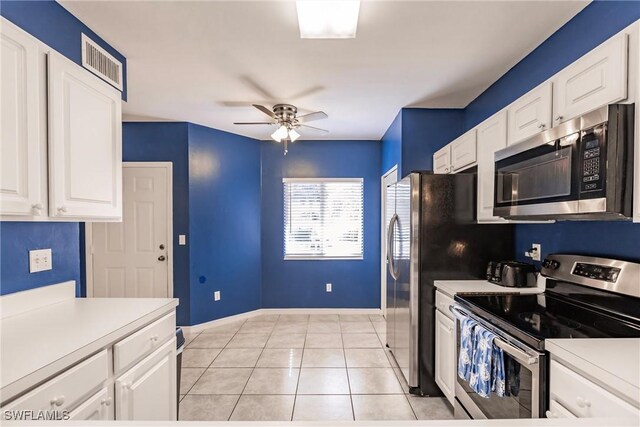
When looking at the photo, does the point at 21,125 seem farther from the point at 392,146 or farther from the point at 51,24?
the point at 392,146

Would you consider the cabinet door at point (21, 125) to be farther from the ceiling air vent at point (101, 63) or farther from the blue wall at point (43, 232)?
the ceiling air vent at point (101, 63)

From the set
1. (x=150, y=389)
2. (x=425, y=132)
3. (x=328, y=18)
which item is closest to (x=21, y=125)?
(x=150, y=389)

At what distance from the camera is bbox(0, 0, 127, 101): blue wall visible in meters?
1.47

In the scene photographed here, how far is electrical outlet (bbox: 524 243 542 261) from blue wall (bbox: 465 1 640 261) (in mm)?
31

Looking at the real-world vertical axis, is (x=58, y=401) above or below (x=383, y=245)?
below

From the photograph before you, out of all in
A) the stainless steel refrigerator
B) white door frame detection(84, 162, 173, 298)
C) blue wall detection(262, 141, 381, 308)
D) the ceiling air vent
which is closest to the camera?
the ceiling air vent

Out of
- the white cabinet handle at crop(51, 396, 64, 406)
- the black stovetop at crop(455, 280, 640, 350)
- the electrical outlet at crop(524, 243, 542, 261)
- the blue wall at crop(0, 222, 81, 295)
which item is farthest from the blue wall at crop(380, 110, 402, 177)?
the white cabinet handle at crop(51, 396, 64, 406)

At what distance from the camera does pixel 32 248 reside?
1573 mm

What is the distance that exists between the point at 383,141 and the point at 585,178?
3.25 m

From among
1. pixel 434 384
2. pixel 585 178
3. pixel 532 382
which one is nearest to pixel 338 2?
pixel 585 178

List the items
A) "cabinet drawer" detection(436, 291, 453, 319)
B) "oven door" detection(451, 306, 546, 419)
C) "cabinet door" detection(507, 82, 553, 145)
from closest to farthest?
"oven door" detection(451, 306, 546, 419), "cabinet door" detection(507, 82, 553, 145), "cabinet drawer" detection(436, 291, 453, 319)

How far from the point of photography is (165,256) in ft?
12.2

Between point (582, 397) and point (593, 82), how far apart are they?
4.08 feet

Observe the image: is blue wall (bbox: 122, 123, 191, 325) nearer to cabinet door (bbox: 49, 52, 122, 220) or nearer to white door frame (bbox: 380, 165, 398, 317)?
cabinet door (bbox: 49, 52, 122, 220)
